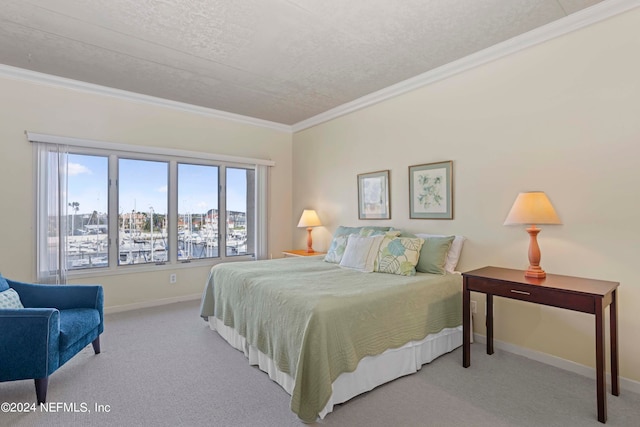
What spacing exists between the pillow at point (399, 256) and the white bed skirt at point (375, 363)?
1.97ft

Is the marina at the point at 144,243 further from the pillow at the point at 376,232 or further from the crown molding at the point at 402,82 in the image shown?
the pillow at the point at 376,232

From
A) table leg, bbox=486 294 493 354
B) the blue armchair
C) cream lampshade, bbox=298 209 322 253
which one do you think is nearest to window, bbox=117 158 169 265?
the blue armchair

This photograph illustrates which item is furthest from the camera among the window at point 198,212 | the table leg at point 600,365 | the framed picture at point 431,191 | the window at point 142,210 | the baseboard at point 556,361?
the window at point 198,212

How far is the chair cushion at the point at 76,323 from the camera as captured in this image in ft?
7.32

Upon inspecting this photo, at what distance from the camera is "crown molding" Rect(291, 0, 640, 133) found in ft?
7.52

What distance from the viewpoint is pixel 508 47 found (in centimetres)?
279

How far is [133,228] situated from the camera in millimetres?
4168

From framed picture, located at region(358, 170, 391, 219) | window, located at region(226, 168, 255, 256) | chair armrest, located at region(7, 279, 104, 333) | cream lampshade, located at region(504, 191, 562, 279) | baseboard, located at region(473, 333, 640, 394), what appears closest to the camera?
baseboard, located at region(473, 333, 640, 394)

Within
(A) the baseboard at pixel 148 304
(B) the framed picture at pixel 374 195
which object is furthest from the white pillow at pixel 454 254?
(A) the baseboard at pixel 148 304

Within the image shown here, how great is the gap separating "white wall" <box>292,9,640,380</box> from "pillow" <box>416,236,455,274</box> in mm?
280

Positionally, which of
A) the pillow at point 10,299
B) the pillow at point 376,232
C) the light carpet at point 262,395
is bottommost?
the light carpet at point 262,395

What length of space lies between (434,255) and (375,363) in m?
1.21

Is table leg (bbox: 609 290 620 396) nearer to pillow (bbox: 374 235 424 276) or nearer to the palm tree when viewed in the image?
pillow (bbox: 374 235 424 276)

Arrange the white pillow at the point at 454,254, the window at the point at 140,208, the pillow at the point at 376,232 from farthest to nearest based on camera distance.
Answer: the window at the point at 140,208 < the pillow at the point at 376,232 < the white pillow at the point at 454,254
